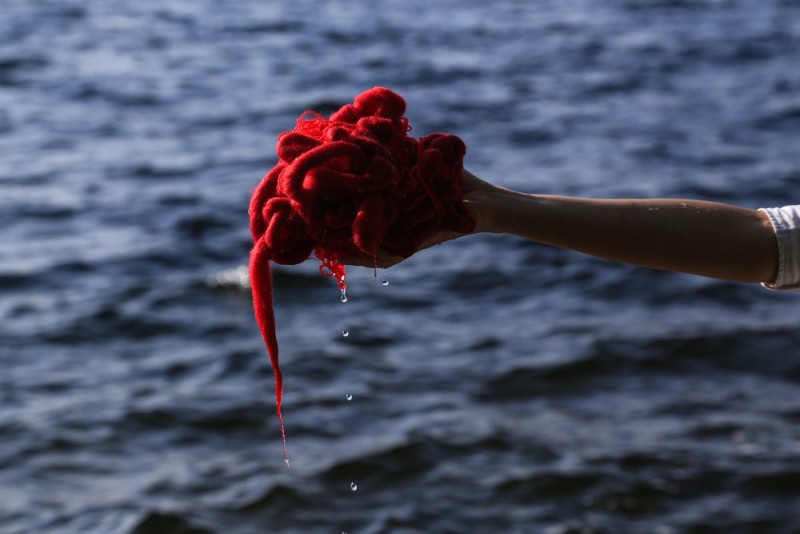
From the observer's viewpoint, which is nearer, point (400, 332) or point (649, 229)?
point (649, 229)

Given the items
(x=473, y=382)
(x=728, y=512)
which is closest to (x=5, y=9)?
(x=473, y=382)

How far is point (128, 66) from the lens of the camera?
1180 cm

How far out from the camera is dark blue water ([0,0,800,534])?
5.13 metres

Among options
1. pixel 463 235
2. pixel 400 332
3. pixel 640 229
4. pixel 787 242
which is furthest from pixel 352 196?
pixel 400 332

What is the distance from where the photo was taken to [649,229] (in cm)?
229

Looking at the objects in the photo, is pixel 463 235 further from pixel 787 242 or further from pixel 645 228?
pixel 787 242

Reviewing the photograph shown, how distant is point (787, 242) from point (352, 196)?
35.1 inches

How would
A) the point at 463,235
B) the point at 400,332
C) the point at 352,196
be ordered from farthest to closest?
the point at 400,332
the point at 463,235
the point at 352,196

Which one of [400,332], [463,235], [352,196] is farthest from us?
[400,332]

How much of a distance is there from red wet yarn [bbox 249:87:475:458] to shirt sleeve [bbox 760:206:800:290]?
638mm

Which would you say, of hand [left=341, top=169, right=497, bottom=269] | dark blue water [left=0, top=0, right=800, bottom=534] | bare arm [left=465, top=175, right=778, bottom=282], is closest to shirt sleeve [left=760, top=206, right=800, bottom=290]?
bare arm [left=465, top=175, right=778, bottom=282]

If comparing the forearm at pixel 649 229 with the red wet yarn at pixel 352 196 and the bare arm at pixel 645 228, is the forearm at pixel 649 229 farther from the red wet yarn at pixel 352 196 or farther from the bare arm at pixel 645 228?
the red wet yarn at pixel 352 196

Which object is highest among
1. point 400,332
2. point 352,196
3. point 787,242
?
point 352,196

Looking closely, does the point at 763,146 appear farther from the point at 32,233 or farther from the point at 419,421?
the point at 32,233
